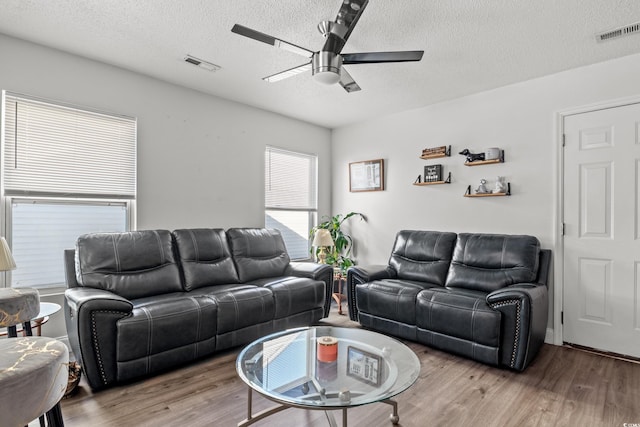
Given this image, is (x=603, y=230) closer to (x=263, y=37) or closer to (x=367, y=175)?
(x=367, y=175)

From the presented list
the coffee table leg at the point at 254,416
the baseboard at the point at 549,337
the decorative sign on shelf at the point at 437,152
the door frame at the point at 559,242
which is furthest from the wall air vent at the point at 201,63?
the baseboard at the point at 549,337

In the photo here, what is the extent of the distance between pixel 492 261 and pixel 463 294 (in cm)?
56

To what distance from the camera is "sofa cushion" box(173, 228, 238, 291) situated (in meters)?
3.21

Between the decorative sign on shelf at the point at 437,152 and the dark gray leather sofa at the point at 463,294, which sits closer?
the dark gray leather sofa at the point at 463,294

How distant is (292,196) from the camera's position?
4.89m

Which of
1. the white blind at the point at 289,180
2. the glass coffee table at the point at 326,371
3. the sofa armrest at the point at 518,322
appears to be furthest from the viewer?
the white blind at the point at 289,180

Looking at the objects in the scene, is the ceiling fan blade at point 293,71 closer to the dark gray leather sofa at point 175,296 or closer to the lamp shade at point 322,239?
the dark gray leather sofa at point 175,296

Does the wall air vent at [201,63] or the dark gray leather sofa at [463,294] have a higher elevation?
the wall air vent at [201,63]

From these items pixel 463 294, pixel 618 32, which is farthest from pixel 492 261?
pixel 618 32

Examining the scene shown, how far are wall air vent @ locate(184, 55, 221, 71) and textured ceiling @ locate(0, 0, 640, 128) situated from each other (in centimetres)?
5

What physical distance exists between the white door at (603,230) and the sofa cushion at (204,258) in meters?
3.28

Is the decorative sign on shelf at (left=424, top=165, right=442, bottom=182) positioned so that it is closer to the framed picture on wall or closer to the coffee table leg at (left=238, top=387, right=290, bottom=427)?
the framed picture on wall

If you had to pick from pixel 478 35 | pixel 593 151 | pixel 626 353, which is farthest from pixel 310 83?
pixel 626 353

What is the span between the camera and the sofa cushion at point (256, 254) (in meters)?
3.62
